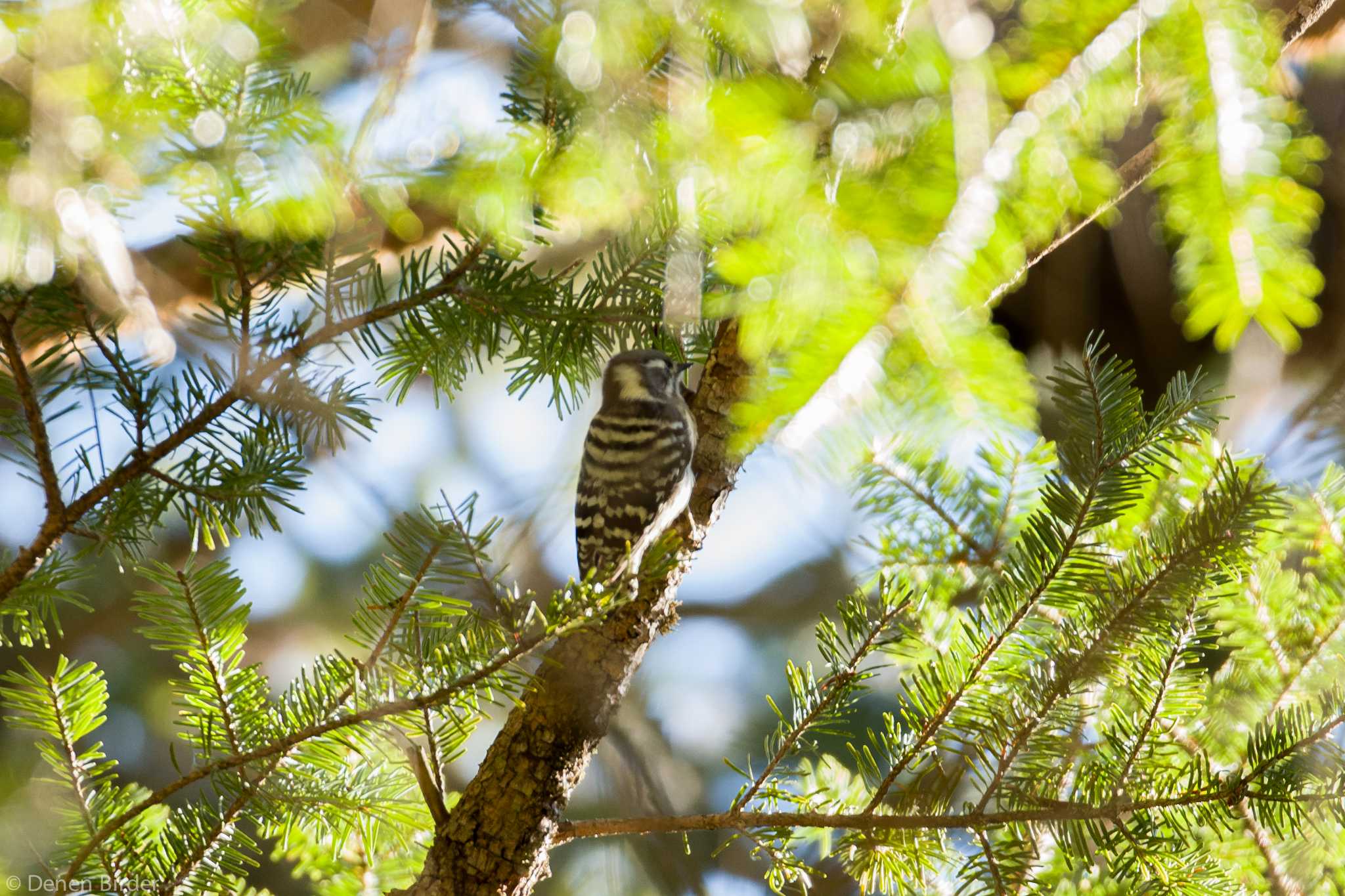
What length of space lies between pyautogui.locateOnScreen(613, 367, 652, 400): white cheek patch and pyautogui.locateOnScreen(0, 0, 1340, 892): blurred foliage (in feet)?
2.81

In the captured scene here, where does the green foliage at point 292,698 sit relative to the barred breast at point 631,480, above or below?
below

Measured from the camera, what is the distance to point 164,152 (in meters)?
0.75

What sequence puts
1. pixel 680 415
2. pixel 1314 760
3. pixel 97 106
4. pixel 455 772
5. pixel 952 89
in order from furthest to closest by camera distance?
pixel 455 772 → pixel 680 415 → pixel 1314 760 → pixel 97 106 → pixel 952 89

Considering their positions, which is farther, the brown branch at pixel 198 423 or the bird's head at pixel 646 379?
the bird's head at pixel 646 379

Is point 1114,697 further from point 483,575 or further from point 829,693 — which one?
point 483,575

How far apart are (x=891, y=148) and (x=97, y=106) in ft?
1.84

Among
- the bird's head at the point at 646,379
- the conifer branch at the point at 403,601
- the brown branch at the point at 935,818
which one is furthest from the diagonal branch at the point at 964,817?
the bird's head at the point at 646,379

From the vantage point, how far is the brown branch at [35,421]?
0.86 m

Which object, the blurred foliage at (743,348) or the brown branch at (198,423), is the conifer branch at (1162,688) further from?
the brown branch at (198,423)

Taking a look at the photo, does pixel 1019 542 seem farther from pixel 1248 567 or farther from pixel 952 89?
pixel 952 89

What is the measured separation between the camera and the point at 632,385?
7.46ft

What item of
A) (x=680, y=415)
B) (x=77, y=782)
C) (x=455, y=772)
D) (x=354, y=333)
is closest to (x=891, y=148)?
(x=354, y=333)

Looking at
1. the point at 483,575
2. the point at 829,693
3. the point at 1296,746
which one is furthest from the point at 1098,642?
the point at 483,575

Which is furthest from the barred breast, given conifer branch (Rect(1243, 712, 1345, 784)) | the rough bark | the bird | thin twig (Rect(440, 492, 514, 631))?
conifer branch (Rect(1243, 712, 1345, 784))
